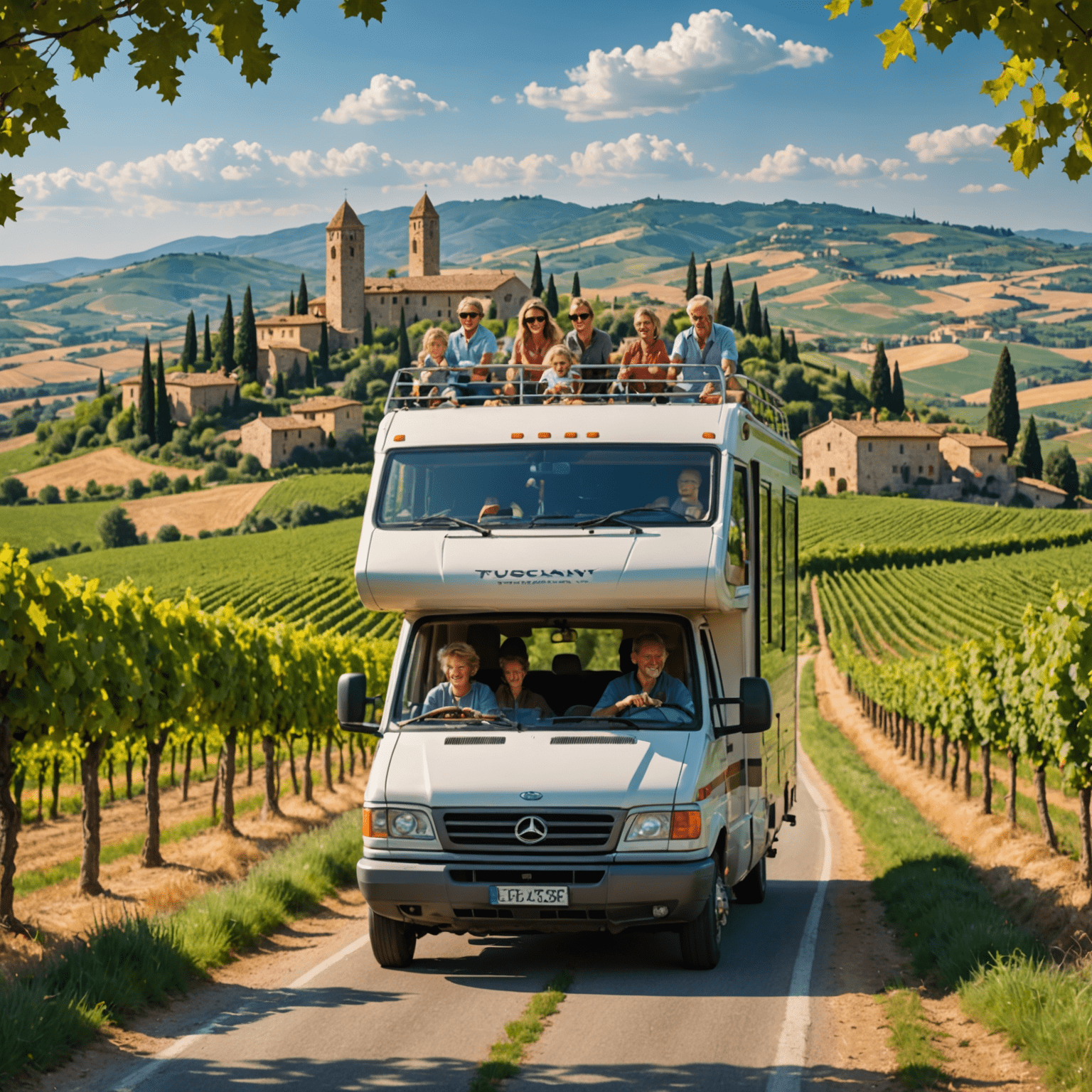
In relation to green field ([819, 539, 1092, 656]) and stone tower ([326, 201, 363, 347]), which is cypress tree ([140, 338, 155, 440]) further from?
green field ([819, 539, 1092, 656])

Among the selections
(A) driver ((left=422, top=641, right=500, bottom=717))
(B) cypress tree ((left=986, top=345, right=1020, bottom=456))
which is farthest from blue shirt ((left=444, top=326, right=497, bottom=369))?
(B) cypress tree ((left=986, top=345, right=1020, bottom=456))

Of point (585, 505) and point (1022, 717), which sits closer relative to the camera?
point (585, 505)

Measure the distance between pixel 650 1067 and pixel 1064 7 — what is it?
199 inches

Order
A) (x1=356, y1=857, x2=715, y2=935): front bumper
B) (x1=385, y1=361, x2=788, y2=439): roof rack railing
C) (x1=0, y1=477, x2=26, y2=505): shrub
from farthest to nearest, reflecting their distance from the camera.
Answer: (x1=0, y1=477, x2=26, y2=505): shrub
(x1=385, y1=361, x2=788, y2=439): roof rack railing
(x1=356, y1=857, x2=715, y2=935): front bumper

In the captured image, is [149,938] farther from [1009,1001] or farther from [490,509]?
[1009,1001]

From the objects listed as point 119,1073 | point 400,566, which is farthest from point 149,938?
point 400,566

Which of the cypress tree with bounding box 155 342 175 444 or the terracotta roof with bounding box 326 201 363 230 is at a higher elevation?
the terracotta roof with bounding box 326 201 363 230

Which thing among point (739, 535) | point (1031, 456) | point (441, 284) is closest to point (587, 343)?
point (739, 535)

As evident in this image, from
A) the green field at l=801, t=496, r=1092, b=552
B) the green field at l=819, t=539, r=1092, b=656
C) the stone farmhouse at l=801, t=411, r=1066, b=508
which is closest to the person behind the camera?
the green field at l=819, t=539, r=1092, b=656

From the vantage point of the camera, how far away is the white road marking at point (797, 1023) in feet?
20.0

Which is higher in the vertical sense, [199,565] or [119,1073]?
[119,1073]

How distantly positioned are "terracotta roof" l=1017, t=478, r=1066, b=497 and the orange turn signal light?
465 feet

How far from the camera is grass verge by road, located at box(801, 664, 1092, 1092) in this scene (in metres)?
5.99

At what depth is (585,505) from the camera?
8.38 m
